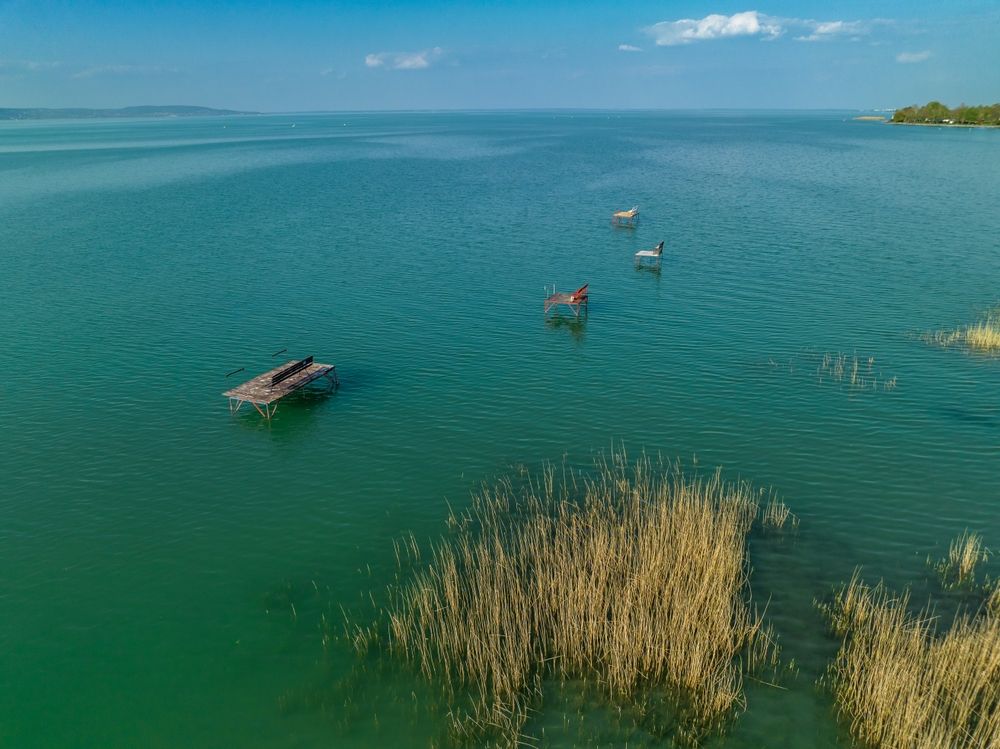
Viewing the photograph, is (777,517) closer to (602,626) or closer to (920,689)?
(920,689)

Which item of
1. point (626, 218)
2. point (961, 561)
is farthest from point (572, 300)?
point (626, 218)

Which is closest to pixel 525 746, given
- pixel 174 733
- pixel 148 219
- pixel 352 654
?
pixel 352 654

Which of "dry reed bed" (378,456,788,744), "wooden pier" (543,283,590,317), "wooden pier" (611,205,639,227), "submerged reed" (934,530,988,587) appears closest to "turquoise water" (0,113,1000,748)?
"submerged reed" (934,530,988,587)

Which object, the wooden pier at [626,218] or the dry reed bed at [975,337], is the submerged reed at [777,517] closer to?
the dry reed bed at [975,337]

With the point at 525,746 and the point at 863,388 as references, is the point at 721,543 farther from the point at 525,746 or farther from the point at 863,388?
the point at 863,388

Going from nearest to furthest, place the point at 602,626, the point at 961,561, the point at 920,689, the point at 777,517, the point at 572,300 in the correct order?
the point at 920,689 → the point at 602,626 → the point at 961,561 → the point at 777,517 → the point at 572,300
